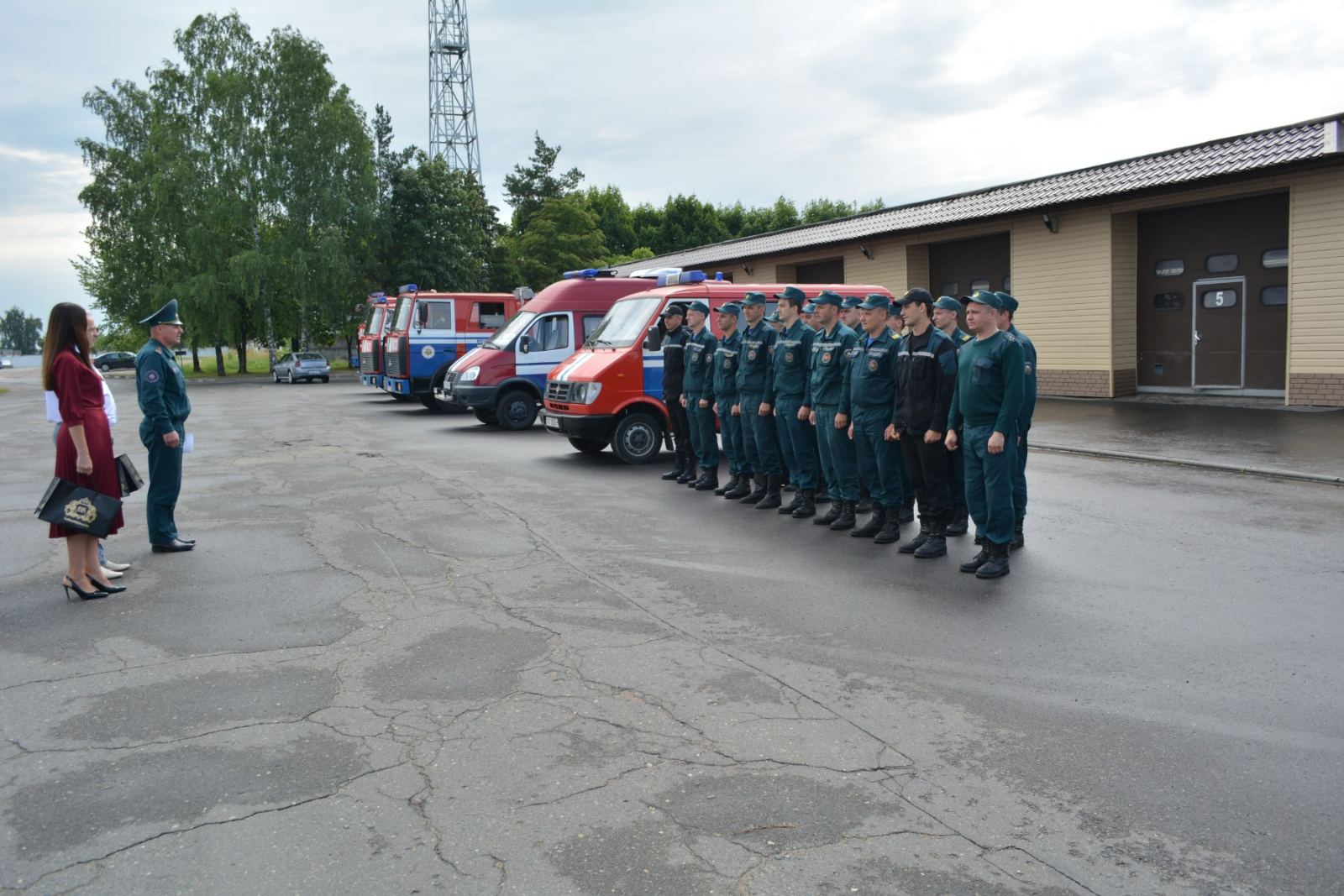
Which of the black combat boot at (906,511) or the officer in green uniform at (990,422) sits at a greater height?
the officer in green uniform at (990,422)

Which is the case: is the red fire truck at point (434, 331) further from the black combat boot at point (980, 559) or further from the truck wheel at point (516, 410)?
the black combat boot at point (980, 559)

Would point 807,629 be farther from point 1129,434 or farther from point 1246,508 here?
point 1129,434

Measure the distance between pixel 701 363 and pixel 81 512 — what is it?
6112 millimetres

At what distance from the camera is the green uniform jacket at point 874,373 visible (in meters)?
8.31

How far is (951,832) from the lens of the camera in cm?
346

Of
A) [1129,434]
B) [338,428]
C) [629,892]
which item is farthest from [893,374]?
[338,428]

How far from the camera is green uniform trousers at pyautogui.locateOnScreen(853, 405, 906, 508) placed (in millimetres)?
8320

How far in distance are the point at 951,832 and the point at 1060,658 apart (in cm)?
206

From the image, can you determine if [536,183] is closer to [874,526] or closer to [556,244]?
[556,244]

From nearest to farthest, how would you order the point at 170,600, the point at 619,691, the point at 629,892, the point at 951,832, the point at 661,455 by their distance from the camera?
the point at 629,892, the point at 951,832, the point at 619,691, the point at 170,600, the point at 661,455

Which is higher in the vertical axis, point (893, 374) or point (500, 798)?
point (893, 374)

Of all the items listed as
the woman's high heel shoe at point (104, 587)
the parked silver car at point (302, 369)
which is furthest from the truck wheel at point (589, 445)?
the parked silver car at point (302, 369)

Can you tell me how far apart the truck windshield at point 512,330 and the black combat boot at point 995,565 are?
476 inches

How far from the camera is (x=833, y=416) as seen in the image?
29.3ft
